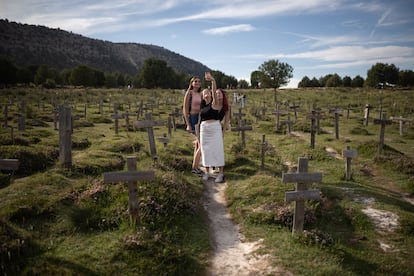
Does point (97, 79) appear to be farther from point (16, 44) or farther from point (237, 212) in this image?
point (237, 212)

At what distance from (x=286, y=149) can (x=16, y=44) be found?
119109 mm

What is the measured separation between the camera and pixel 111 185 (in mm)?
7625

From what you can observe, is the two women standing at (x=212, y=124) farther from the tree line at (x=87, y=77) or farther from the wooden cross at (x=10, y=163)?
the tree line at (x=87, y=77)

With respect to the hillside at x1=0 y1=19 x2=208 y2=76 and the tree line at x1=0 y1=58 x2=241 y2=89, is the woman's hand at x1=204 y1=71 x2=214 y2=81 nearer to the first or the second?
the tree line at x1=0 y1=58 x2=241 y2=89

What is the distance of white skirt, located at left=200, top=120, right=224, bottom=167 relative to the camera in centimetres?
909

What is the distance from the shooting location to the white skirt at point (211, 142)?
9094 millimetres

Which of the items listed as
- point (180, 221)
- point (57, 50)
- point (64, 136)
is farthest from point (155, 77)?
point (180, 221)

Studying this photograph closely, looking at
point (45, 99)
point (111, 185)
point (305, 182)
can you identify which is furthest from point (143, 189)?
point (45, 99)

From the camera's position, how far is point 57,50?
368 ft

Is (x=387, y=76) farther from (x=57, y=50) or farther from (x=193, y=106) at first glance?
(x=57, y=50)

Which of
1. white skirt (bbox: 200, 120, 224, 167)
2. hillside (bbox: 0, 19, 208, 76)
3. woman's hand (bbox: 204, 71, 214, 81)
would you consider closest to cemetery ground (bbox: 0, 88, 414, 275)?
white skirt (bbox: 200, 120, 224, 167)

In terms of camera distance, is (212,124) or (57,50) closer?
(212,124)

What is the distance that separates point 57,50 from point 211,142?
122m

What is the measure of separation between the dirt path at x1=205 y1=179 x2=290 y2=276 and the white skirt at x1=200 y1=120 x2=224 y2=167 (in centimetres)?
156
